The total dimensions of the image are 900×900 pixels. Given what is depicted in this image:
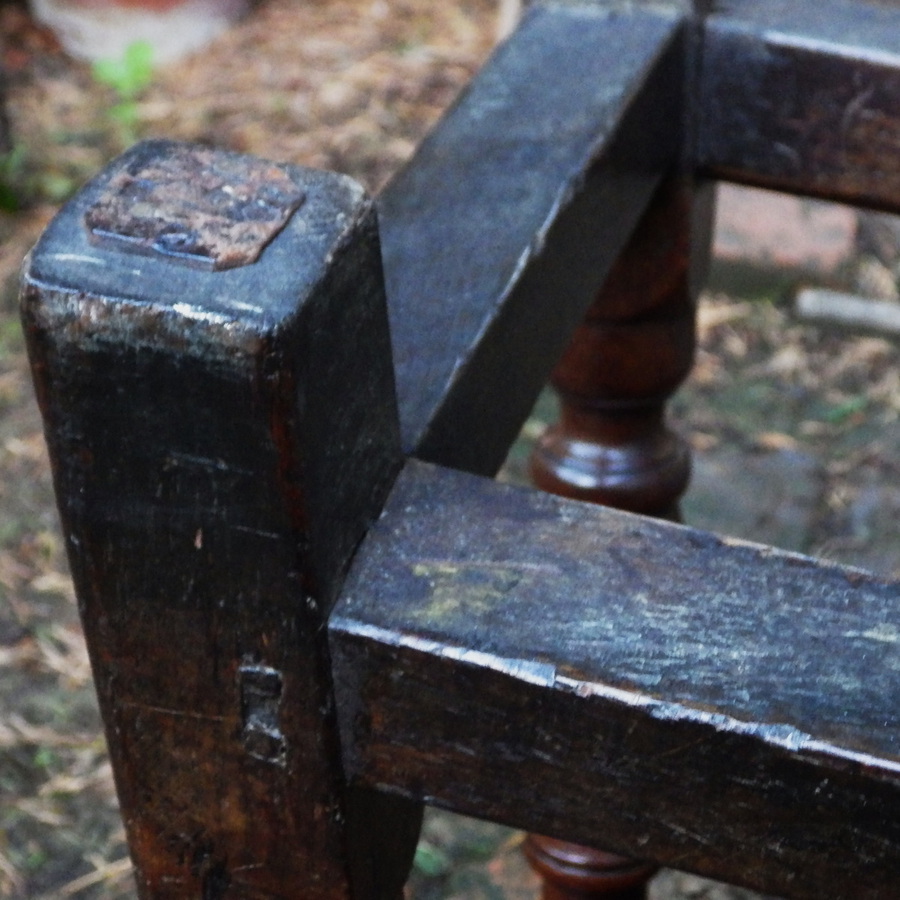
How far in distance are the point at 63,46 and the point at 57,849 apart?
7.23ft

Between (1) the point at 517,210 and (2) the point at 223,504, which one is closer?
(2) the point at 223,504

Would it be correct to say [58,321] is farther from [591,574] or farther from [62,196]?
[62,196]

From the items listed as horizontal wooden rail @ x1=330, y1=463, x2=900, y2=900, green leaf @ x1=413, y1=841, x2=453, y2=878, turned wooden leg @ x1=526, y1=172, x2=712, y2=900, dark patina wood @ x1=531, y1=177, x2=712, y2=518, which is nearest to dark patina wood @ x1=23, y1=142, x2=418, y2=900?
horizontal wooden rail @ x1=330, y1=463, x2=900, y2=900

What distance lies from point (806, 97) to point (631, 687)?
22.1 inches

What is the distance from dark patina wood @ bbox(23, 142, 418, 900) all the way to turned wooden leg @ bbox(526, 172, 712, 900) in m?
0.42

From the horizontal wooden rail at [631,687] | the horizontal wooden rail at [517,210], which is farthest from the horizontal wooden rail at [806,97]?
the horizontal wooden rail at [631,687]

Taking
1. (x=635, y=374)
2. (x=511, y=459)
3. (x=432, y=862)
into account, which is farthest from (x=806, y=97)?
Result: (x=511, y=459)

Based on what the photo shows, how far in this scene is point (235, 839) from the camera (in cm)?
65

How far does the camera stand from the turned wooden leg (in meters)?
1.06

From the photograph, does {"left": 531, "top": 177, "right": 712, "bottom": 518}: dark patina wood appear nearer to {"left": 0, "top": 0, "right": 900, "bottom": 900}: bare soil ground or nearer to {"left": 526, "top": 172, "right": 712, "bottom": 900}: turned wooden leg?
{"left": 526, "top": 172, "right": 712, "bottom": 900}: turned wooden leg

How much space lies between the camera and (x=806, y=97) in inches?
38.9

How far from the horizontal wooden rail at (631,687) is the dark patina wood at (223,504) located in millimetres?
26

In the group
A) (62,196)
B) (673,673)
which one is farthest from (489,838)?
(62,196)

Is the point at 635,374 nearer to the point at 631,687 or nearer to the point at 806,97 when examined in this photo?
the point at 806,97
